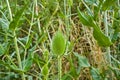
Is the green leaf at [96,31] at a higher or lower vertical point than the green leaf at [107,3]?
lower

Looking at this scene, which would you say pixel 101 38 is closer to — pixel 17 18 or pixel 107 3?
pixel 107 3

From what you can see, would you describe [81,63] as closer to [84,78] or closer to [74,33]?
[84,78]

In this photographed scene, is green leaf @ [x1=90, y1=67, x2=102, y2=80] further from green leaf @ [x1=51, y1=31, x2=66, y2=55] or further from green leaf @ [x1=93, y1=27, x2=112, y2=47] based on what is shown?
green leaf @ [x1=51, y1=31, x2=66, y2=55]

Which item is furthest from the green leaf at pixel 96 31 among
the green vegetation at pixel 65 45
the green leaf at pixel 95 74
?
the green leaf at pixel 95 74

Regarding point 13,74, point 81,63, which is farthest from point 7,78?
point 81,63

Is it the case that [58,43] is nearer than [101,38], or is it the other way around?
[58,43]

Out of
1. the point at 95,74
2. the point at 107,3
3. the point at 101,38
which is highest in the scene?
the point at 107,3

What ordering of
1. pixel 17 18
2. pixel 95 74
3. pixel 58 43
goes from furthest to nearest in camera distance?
pixel 95 74, pixel 17 18, pixel 58 43

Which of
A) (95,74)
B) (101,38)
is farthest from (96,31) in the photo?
(95,74)

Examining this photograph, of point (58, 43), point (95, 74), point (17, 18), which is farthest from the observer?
point (95, 74)

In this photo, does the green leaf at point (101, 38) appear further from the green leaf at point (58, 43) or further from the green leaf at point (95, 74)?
the green leaf at point (58, 43)

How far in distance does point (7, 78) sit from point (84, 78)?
32 centimetres

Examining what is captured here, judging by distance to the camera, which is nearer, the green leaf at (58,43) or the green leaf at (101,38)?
the green leaf at (58,43)

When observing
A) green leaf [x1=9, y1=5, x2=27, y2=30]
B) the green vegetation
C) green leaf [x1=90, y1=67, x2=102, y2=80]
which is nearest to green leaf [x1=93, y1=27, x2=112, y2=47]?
the green vegetation
